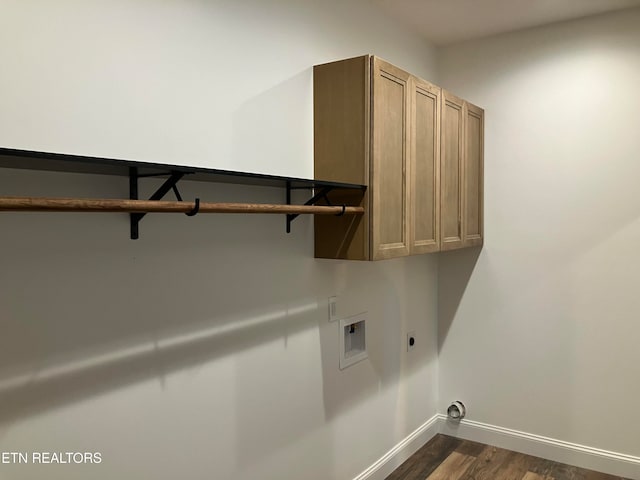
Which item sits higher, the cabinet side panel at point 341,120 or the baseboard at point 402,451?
the cabinet side panel at point 341,120

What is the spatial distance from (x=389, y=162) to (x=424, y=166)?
1.24 feet

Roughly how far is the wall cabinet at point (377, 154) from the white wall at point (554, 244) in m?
0.82

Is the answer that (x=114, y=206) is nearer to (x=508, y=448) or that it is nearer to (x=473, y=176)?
(x=473, y=176)

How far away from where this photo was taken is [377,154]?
2299 millimetres

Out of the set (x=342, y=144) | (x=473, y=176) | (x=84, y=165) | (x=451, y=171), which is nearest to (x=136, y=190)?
(x=84, y=165)

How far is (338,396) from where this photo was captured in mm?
2635

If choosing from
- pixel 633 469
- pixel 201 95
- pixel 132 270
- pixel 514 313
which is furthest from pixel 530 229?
pixel 132 270

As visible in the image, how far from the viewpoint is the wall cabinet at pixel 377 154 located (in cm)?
229

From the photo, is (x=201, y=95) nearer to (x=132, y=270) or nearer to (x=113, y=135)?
(x=113, y=135)

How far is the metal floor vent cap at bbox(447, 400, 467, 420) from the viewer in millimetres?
3535

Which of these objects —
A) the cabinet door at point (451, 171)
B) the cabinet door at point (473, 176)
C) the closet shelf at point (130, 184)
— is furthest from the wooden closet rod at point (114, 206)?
the cabinet door at point (473, 176)

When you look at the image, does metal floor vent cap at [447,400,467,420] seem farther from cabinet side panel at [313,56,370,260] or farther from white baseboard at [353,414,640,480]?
cabinet side panel at [313,56,370,260]

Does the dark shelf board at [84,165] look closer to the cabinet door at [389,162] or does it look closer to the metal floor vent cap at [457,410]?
the cabinet door at [389,162]

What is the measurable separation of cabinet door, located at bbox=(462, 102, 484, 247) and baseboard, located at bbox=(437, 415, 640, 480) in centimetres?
125
